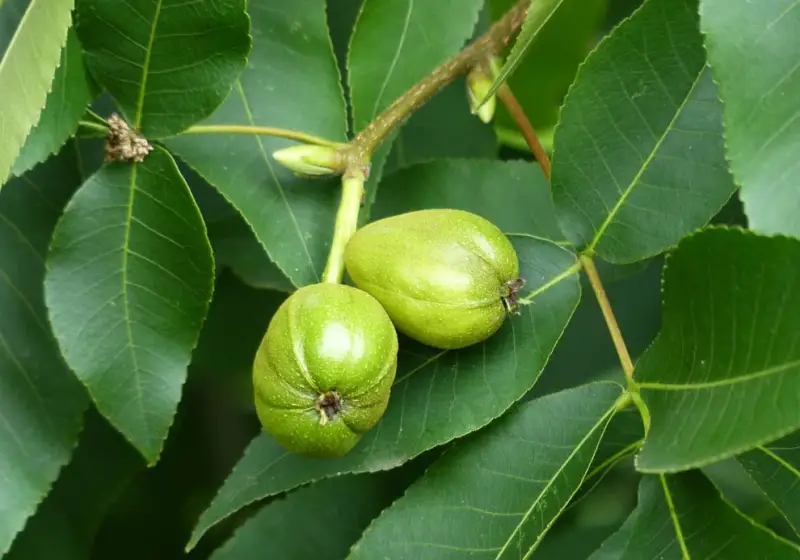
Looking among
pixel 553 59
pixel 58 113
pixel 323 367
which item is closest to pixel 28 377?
pixel 58 113

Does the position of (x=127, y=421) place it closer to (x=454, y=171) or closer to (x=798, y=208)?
(x=454, y=171)

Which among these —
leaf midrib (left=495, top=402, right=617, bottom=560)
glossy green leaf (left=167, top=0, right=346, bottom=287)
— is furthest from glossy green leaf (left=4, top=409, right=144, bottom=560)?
leaf midrib (left=495, top=402, right=617, bottom=560)

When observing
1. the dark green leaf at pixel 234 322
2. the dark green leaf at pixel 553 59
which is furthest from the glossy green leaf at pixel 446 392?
the dark green leaf at pixel 553 59

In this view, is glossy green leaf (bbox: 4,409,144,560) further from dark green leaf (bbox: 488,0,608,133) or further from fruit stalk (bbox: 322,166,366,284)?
dark green leaf (bbox: 488,0,608,133)

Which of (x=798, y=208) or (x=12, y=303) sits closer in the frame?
(x=798, y=208)

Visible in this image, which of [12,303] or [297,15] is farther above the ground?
[297,15]

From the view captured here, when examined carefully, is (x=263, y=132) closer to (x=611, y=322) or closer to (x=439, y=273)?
(x=439, y=273)

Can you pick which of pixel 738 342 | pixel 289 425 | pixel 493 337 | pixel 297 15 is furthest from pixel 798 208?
pixel 297 15
